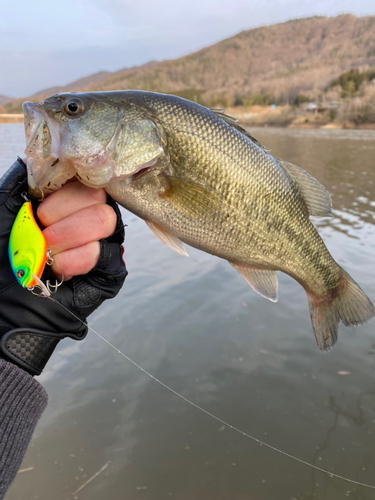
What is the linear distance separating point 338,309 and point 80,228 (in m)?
1.99

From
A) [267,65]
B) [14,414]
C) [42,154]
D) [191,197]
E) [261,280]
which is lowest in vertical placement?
[14,414]

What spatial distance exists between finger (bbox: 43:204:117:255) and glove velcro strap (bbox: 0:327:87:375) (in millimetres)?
464

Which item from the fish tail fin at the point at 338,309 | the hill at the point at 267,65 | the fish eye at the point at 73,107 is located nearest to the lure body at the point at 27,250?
the fish eye at the point at 73,107

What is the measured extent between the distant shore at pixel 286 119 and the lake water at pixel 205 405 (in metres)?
64.1

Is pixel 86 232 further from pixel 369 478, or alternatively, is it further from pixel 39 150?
pixel 369 478

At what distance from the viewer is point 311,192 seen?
232 centimetres

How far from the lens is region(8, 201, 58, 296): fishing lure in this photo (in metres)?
1.53

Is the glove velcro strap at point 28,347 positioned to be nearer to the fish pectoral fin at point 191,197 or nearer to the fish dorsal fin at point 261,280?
the fish pectoral fin at point 191,197

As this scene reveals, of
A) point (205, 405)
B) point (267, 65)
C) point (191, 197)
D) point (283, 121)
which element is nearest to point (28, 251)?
point (191, 197)

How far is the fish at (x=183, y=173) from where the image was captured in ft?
5.40

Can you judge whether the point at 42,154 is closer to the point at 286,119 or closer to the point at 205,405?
the point at 205,405

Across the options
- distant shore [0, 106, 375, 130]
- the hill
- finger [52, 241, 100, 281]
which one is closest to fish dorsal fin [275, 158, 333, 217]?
finger [52, 241, 100, 281]

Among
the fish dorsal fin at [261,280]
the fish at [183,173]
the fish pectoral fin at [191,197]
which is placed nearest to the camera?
the fish at [183,173]

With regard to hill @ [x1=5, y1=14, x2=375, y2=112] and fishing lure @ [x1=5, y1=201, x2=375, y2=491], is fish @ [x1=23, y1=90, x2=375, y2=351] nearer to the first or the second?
fishing lure @ [x1=5, y1=201, x2=375, y2=491]
